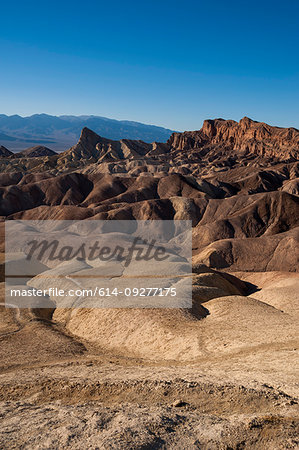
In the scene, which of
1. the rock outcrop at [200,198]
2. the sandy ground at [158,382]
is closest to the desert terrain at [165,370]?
the sandy ground at [158,382]

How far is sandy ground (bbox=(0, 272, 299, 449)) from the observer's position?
1029 centimetres

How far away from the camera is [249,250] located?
57.2 m

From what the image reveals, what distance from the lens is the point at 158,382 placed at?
14.0m

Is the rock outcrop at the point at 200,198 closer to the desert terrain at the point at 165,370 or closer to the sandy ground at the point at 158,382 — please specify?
the desert terrain at the point at 165,370

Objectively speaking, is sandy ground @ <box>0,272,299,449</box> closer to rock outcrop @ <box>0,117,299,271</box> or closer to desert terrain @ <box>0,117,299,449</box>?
desert terrain @ <box>0,117,299,449</box>

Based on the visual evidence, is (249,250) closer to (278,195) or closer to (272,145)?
Answer: (278,195)

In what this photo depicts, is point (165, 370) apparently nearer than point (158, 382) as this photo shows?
No

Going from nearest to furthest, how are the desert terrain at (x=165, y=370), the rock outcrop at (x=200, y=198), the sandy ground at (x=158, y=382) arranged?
1. the sandy ground at (x=158, y=382)
2. the desert terrain at (x=165, y=370)
3. the rock outcrop at (x=200, y=198)

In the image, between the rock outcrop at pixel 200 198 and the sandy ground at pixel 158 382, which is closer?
the sandy ground at pixel 158 382

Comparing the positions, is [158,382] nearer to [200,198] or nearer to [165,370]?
[165,370]

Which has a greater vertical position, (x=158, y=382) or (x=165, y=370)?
(x=158, y=382)

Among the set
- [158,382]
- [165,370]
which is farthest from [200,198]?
[158,382]

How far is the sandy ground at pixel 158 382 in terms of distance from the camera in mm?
10289

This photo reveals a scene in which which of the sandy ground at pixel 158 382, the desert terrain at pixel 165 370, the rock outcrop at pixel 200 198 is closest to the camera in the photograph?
the sandy ground at pixel 158 382
